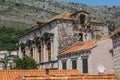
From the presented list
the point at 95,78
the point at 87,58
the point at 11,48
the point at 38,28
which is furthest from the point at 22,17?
the point at 95,78

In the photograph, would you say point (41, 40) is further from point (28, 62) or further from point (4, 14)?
point (4, 14)

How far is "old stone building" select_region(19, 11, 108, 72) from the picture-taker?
150ft

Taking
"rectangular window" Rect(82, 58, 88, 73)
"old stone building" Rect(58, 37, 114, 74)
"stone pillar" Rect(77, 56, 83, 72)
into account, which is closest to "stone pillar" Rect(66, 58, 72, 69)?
"old stone building" Rect(58, 37, 114, 74)

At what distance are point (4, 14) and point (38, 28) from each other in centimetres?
13633

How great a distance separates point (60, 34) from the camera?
150ft

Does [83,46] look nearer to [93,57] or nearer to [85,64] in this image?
[85,64]

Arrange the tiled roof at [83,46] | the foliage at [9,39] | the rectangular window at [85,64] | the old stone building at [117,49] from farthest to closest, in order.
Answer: the foliage at [9,39] → the rectangular window at [85,64] → the tiled roof at [83,46] → the old stone building at [117,49]

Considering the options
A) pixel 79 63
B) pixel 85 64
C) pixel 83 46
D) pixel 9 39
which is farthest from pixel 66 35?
pixel 9 39

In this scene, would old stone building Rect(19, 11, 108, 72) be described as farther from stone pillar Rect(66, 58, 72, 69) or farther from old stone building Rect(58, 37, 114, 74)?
old stone building Rect(58, 37, 114, 74)

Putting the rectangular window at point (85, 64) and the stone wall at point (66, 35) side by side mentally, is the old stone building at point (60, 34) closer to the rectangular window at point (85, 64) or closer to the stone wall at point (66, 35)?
the stone wall at point (66, 35)

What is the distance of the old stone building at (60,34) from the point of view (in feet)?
150

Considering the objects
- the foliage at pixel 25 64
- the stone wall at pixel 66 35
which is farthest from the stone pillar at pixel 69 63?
the foliage at pixel 25 64

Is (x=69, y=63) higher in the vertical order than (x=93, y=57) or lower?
lower

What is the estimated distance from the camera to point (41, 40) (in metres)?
49.2
